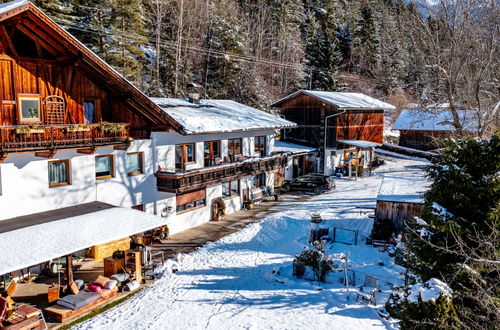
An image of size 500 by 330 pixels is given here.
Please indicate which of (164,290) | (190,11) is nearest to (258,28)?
(190,11)

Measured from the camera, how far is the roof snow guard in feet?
46.8

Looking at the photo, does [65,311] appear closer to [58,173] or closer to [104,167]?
[58,173]

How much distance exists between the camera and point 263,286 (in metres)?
15.9

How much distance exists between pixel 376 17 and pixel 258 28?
88.8ft

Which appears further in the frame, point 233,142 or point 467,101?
point 233,142

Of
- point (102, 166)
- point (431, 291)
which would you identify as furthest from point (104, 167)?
point (431, 291)

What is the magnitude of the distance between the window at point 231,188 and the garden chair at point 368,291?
1322 cm

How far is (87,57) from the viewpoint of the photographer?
1697 cm

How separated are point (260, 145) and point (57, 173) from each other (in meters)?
17.1

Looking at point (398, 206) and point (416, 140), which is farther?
point (416, 140)

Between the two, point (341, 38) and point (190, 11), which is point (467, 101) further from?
point (341, 38)

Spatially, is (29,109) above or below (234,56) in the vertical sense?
below

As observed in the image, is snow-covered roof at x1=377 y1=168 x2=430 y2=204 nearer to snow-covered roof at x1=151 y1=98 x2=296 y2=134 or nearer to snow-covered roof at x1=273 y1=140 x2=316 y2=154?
snow-covered roof at x1=151 y1=98 x2=296 y2=134

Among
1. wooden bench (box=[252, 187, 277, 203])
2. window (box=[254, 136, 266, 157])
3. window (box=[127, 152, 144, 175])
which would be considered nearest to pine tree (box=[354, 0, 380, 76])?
window (box=[254, 136, 266, 157])
